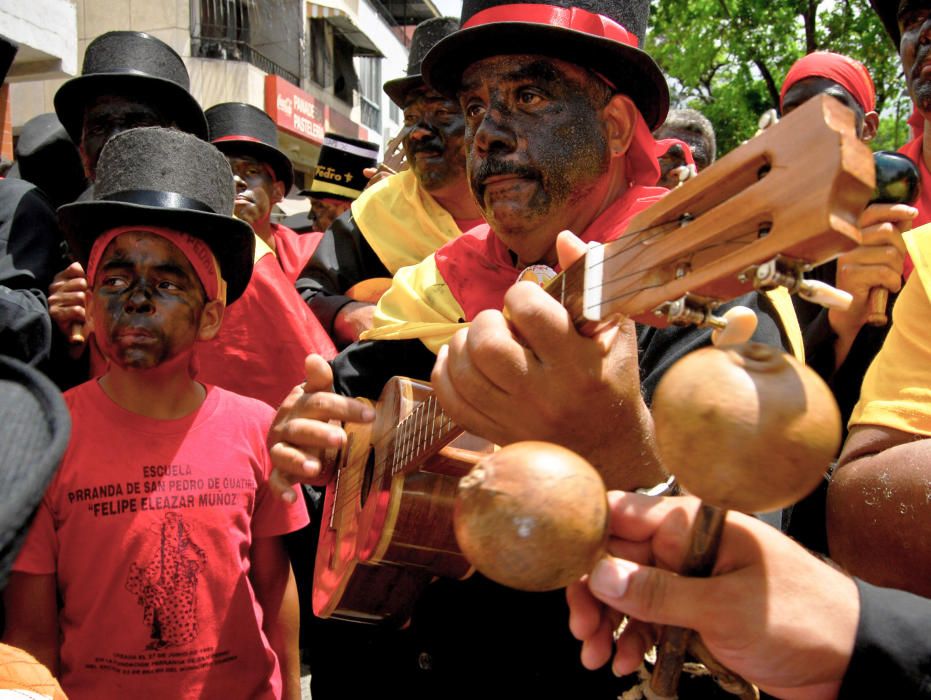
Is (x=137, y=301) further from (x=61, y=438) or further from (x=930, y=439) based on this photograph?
(x=930, y=439)

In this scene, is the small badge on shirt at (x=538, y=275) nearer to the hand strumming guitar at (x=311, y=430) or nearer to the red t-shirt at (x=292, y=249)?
the hand strumming guitar at (x=311, y=430)

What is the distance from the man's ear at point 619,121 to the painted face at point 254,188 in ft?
9.73

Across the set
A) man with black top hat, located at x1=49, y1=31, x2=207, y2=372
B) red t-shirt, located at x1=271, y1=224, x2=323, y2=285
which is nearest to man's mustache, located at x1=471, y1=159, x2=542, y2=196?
man with black top hat, located at x1=49, y1=31, x2=207, y2=372

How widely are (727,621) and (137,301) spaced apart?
2.13 m

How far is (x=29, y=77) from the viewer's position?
754 centimetres

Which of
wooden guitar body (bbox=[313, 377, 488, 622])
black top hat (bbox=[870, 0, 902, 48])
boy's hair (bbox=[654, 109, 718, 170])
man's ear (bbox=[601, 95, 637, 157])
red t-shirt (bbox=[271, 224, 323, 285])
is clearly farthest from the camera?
boy's hair (bbox=[654, 109, 718, 170])

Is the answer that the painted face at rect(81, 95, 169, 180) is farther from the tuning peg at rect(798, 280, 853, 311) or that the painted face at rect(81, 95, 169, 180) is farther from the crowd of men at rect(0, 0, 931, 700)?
the tuning peg at rect(798, 280, 853, 311)

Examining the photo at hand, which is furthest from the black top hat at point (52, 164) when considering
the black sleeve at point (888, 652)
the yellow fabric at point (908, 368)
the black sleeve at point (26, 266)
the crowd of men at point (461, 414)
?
the black sleeve at point (888, 652)

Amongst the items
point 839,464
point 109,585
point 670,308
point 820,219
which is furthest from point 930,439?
point 109,585

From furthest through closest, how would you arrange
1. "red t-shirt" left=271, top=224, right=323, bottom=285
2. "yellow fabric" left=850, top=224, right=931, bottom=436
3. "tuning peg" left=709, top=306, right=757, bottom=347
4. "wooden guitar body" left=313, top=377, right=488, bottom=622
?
"red t-shirt" left=271, top=224, right=323, bottom=285 < "wooden guitar body" left=313, top=377, right=488, bottom=622 < "yellow fabric" left=850, top=224, right=931, bottom=436 < "tuning peg" left=709, top=306, right=757, bottom=347

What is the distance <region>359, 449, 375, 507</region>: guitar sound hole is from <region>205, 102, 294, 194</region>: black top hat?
336cm

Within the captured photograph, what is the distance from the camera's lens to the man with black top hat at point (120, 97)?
365cm

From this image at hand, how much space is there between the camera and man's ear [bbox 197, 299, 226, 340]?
8.91ft

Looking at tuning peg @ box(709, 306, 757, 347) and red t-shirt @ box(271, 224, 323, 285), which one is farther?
red t-shirt @ box(271, 224, 323, 285)
